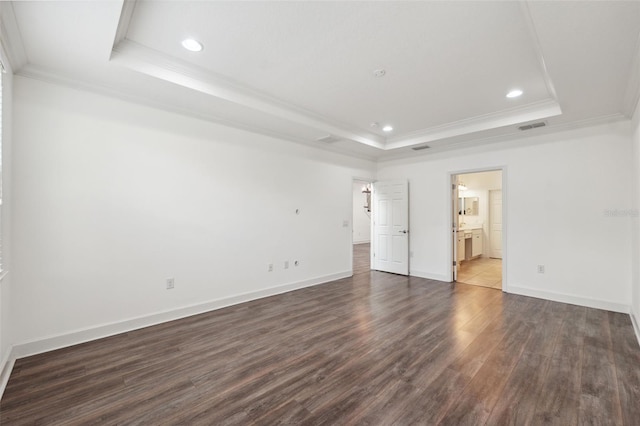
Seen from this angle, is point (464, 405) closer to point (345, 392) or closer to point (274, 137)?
point (345, 392)

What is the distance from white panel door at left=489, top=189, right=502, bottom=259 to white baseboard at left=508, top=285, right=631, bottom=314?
13.3 feet

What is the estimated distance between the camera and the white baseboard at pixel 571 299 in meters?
3.81

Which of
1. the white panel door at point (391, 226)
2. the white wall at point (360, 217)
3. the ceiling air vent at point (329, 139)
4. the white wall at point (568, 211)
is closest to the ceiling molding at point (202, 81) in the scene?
the ceiling air vent at point (329, 139)

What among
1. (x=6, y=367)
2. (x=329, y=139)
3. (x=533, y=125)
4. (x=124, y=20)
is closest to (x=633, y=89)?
(x=533, y=125)

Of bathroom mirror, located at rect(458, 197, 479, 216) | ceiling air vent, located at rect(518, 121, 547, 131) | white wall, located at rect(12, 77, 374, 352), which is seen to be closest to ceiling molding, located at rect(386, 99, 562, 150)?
ceiling air vent, located at rect(518, 121, 547, 131)

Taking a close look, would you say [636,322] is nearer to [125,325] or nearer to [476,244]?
[476,244]

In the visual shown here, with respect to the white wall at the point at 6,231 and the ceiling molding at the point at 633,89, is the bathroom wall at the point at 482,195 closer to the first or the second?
the ceiling molding at the point at 633,89

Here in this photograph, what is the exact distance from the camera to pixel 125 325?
315 centimetres

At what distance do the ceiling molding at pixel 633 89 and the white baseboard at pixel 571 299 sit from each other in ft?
8.40

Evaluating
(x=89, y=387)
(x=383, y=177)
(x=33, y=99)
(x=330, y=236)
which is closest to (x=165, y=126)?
(x=33, y=99)

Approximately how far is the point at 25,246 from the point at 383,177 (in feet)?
19.5

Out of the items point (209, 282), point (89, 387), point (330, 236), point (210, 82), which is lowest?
point (89, 387)

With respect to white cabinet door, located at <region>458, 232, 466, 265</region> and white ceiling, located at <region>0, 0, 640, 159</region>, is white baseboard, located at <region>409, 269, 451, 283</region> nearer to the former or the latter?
white cabinet door, located at <region>458, 232, 466, 265</region>

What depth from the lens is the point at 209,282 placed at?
12.7ft
